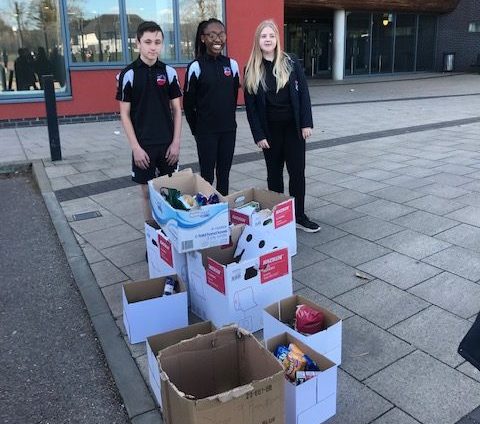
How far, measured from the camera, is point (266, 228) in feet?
11.8

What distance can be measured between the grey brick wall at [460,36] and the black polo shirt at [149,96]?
25.2 meters

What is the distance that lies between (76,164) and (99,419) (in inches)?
237

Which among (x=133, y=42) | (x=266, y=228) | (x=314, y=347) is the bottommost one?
(x=314, y=347)

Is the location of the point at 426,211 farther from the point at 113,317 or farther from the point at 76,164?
the point at 76,164

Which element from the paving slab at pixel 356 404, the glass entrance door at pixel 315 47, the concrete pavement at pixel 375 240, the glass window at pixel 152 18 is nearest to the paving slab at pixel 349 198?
the concrete pavement at pixel 375 240

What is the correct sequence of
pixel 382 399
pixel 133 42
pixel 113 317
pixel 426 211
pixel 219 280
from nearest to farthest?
pixel 382 399
pixel 219 280
pixel 113 317
pixel 426 211
pixel 133 42

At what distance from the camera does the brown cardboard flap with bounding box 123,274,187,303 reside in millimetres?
3219

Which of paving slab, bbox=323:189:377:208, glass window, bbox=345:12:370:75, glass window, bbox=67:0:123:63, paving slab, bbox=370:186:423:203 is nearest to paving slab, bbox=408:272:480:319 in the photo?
paving slab, bbox=323:189:377:208

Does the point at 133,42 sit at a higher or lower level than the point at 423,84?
higher

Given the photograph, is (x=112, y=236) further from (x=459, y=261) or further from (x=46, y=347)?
(x=459, y=261)

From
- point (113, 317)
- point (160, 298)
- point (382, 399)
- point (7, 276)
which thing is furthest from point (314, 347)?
point (7, 276)

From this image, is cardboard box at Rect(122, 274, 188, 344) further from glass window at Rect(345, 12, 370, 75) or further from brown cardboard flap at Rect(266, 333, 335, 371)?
glass window at Rect(345, 12, 370, 75)

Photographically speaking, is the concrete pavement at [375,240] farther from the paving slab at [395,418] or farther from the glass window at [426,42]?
the glass window at [426,42]

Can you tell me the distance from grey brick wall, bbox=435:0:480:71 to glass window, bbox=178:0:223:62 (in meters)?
17.4
